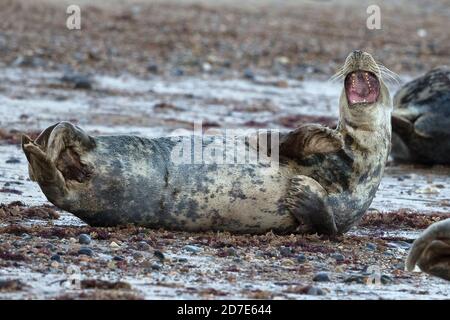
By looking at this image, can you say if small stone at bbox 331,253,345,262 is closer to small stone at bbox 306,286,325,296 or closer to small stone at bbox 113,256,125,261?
small stone at bbox 306,286,325,296

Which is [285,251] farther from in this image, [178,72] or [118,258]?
[178,72]

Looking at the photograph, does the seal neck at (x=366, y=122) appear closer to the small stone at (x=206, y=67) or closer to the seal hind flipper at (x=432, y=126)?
the seal hind flipper at (x=432, y=126)

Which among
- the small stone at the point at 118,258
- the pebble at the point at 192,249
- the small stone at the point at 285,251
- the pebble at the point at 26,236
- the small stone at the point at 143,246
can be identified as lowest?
the small stone at the point at 285,251

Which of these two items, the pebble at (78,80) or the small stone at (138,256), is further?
the pebble at (78,80)

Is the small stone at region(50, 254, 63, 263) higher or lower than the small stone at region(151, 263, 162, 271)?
higher

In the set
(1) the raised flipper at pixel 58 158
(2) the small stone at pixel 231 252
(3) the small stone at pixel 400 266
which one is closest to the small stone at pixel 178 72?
(1) the raised flipper at pixel 58 158

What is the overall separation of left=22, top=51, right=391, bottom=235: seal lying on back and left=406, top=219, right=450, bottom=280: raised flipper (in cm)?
131

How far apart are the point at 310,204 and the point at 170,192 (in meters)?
0.77

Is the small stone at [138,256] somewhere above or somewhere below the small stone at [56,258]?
below

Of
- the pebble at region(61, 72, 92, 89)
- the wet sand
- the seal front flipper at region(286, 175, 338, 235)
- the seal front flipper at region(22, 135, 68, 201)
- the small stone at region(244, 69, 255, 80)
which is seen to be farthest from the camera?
the small stone at region(244, 69, 255, 80)

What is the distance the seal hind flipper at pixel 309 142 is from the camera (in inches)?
287

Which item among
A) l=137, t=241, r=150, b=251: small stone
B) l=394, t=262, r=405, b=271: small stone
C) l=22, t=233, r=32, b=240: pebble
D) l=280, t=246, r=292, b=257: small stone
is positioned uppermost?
l=22, t=233, r=32, b=240: pebble

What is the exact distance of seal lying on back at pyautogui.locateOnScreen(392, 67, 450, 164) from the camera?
11.0 meters

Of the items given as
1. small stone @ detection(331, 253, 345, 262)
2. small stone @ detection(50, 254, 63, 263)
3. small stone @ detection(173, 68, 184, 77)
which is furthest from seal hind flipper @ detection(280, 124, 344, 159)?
small stone @ detection(173, 68, 184, 77)
